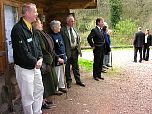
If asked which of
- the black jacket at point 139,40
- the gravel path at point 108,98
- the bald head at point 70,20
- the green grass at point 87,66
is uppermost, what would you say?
the bald head at point 70,20

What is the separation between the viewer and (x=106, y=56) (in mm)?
13812

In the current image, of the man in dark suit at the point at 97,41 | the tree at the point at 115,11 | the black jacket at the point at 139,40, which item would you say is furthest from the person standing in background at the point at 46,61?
the tree at the point at 115,11

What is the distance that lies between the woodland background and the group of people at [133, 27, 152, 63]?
44.0 feet

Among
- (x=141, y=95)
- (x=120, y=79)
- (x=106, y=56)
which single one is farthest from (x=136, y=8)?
A: (x=141, y=95)

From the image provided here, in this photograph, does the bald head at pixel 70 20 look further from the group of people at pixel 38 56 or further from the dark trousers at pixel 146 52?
the dark trousers at pixel 146 52

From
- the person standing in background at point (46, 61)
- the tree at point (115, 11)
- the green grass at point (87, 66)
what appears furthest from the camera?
the tree at point (115, 11)

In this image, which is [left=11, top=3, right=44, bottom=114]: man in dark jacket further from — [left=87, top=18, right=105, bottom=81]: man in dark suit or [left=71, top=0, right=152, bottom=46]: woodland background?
[left=71, top=0, right=152, bottom=46]: woodland background

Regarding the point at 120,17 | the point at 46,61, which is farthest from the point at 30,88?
the point at 120,17

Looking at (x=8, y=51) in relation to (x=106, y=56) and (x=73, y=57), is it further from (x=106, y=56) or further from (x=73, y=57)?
(x=106, y=56)

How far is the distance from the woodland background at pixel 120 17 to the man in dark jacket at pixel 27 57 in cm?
2621

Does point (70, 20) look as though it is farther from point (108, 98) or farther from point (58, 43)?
point (108, 98)

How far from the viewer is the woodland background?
3259 cm

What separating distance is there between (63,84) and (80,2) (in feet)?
15.0

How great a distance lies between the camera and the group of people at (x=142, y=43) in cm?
1727
